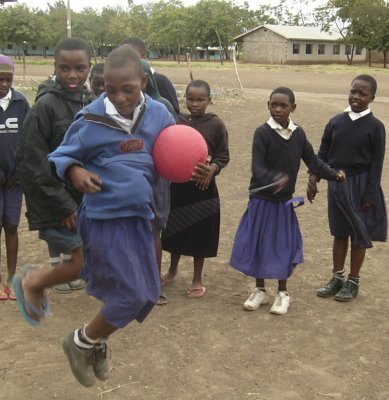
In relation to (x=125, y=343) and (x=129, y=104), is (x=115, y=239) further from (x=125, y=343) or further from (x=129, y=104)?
(x=125, y=343)

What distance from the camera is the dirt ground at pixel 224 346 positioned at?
3277 mm

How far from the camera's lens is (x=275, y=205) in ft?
14.4

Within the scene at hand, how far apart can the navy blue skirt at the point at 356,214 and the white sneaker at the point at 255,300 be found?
83 centimetres

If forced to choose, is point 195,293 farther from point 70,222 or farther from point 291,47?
point 291,47

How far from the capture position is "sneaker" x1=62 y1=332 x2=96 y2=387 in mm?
2861

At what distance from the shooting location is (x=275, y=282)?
202 inches

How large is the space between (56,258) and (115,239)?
7.19ft

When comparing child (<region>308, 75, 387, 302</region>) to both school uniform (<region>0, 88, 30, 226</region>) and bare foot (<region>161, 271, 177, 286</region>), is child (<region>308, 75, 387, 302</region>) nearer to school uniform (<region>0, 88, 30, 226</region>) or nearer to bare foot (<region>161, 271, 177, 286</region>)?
bare foot (<region>161, 271, 177, 286</region>)

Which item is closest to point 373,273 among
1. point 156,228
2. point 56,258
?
point 156,228

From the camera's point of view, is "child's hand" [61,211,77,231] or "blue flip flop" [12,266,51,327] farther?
"child's hand" [61,211,77,231]

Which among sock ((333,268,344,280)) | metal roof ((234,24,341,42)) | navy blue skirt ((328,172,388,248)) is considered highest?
metal roof ((234,24,341,42))

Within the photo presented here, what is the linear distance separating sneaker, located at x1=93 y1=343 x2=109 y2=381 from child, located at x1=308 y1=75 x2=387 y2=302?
2.29m

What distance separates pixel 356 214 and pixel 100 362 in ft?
8.26

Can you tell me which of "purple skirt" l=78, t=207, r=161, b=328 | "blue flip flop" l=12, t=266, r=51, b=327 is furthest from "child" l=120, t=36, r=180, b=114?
"blue flip flop" l=12, t=266, r=51, b=327
